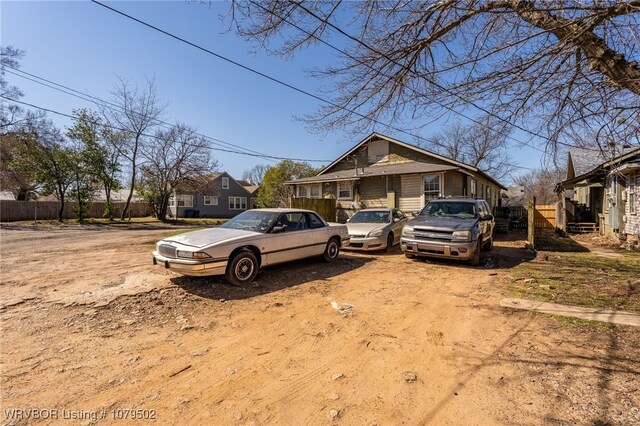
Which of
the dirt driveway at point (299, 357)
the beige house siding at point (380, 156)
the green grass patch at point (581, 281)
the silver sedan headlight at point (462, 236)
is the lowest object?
the dirt driveway at point (299, 357)

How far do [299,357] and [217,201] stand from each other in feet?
146

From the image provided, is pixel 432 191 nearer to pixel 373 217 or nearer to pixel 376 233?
pixel 373 217

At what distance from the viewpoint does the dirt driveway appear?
2.52m

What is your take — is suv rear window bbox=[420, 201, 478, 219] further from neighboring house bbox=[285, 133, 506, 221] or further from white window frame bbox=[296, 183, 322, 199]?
white window frame bbox=[296, 183, 322, 199]

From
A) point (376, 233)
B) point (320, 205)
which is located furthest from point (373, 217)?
point (320, 205)

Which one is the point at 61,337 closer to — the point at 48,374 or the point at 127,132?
the point at 48,374

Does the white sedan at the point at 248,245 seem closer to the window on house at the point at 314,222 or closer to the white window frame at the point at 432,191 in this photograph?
the window on house at the point at 314,222

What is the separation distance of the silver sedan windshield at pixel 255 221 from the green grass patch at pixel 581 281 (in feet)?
16.5

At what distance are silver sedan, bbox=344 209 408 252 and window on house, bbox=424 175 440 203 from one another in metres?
5.56

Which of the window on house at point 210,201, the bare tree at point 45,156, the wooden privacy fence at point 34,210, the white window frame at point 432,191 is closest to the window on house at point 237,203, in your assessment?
the window on house at point 210,201

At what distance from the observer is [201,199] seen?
4356 centimetres

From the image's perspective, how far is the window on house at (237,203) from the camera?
47.2 m

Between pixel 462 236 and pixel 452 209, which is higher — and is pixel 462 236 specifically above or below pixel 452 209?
below

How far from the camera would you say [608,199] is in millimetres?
14539
